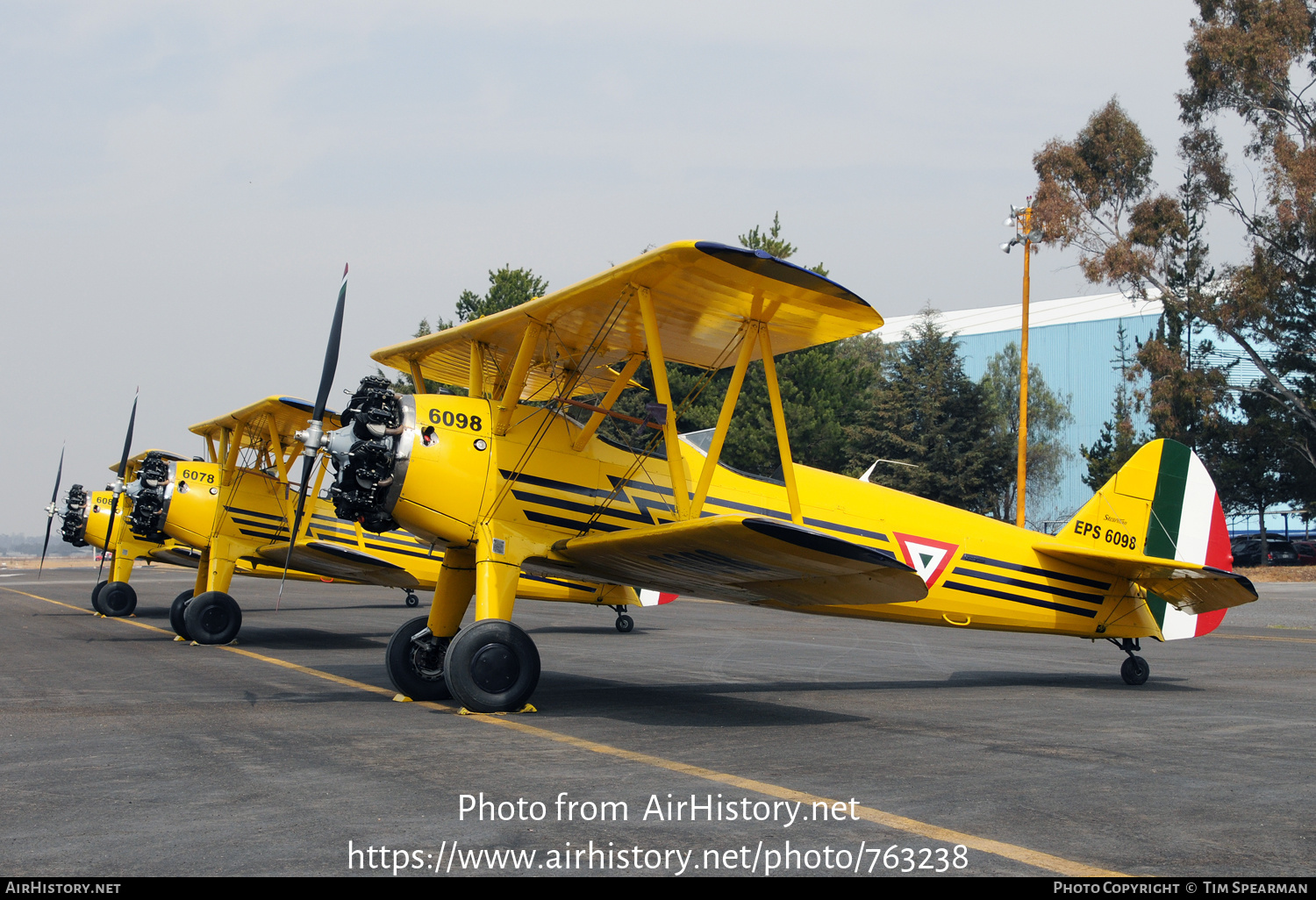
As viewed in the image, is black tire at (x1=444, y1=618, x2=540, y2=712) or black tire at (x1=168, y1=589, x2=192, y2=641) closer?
black tire at (x1=444, y1=618, x2=540, y2=712)

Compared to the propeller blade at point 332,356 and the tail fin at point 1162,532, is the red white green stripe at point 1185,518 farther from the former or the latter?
the propeller blade at point 332,356

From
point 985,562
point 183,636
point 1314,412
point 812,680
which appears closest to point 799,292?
point 985,562

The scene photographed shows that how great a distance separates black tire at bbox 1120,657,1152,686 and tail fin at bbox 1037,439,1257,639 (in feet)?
1.75

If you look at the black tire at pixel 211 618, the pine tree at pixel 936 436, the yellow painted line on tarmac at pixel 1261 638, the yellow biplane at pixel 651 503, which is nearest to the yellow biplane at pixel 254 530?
the black tire at pixel 211 618

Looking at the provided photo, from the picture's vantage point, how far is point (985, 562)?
37.4 feet

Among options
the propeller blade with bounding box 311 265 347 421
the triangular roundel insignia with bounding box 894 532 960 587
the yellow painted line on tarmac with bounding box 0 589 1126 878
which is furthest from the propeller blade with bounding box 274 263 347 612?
the triangular roundel insignia with bounding box 894 532 960 587

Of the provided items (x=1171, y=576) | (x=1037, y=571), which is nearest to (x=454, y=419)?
(x=1037, y=571)

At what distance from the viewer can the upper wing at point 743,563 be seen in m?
7.52

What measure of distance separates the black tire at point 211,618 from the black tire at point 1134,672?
39.5 feet

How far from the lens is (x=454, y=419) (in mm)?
8922

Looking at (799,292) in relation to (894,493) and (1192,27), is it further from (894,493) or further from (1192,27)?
(1192,27)

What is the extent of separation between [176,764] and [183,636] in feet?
35.1

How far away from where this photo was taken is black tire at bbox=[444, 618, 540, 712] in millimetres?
8281

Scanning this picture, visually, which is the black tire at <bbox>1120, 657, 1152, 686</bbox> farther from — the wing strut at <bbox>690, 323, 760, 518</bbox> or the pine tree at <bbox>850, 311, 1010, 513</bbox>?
the pine tree at <bbox>850, 311, 1010, 513</bbox>
